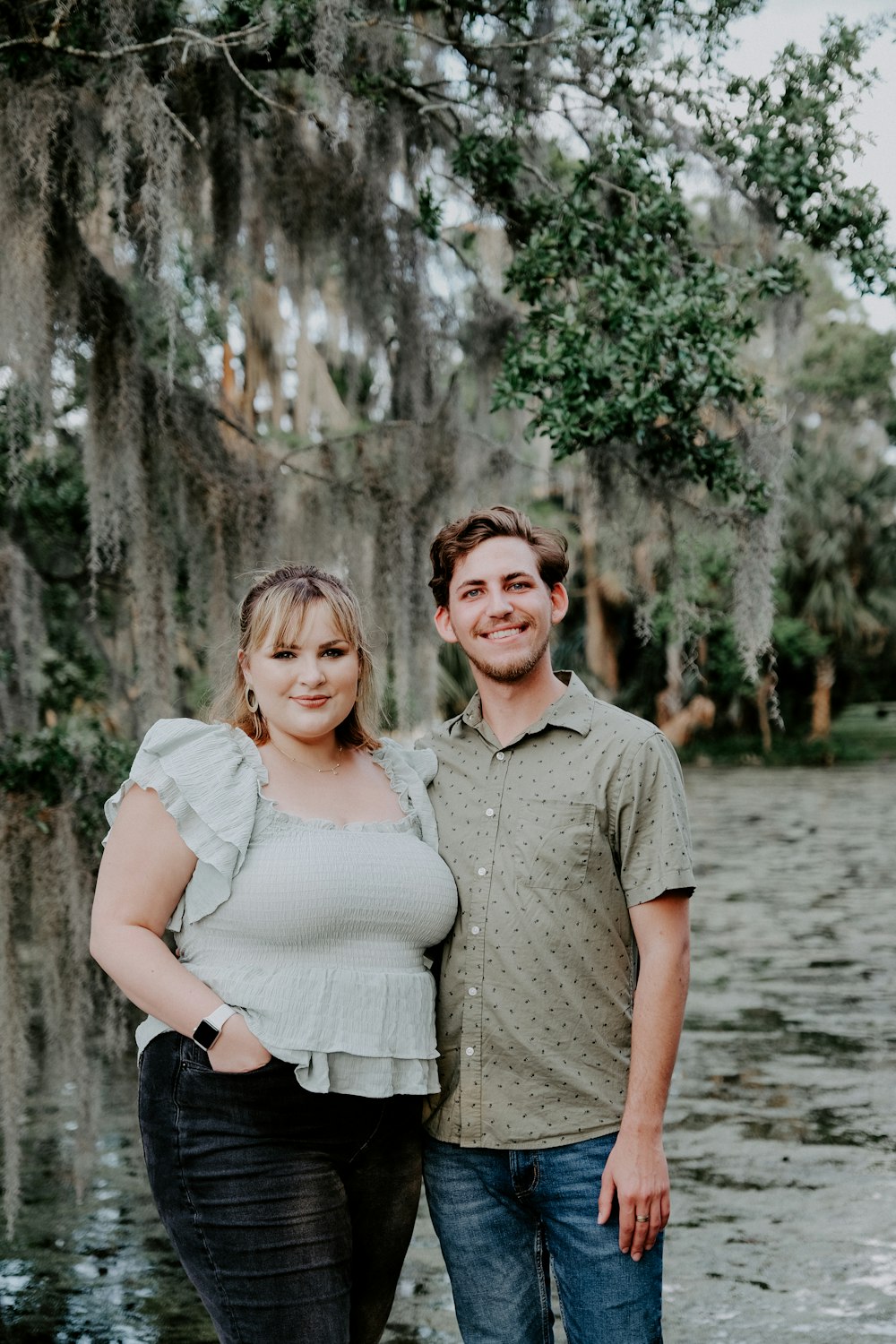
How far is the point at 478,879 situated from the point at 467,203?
3385 millimetres

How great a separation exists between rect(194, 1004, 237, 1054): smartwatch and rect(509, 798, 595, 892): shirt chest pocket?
22.0 inches

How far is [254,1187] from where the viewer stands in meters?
2.11

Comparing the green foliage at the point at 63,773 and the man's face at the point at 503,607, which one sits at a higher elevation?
the man's face at the point at 503,607

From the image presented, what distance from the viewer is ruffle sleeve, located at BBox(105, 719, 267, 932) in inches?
85.9

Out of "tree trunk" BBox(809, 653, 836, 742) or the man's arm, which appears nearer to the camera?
the man's arm

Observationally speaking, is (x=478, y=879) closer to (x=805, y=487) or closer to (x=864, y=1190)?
(x=864, y=1190)

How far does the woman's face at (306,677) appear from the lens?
7.77ft

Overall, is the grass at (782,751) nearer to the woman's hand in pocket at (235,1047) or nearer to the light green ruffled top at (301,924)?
the light green ruffled top at (301,924)

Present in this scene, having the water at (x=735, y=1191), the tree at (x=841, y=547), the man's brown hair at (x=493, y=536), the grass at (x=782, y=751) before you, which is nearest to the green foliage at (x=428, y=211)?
the man's brown hair at (x=493, y=536)

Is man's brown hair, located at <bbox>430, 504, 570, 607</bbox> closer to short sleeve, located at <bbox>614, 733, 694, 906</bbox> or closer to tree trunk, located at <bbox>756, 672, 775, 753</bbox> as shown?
short sleeve, located at <bbox>614, 733, 694, 906</bbox>

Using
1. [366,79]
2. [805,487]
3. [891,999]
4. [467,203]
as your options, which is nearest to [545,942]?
[366,79]

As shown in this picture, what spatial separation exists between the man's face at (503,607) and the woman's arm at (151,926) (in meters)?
0.63

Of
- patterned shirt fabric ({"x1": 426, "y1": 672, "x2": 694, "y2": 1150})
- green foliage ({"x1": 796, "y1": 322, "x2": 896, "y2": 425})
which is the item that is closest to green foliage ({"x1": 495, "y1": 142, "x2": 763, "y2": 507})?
patterned shirt fabric ({"x1": 426, "y1": 672, "x2": 694, "y2": 1150})

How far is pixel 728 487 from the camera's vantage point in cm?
434
